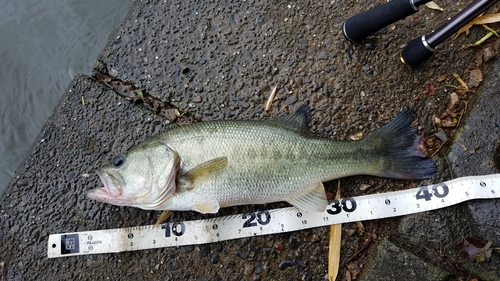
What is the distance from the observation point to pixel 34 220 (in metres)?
3.16

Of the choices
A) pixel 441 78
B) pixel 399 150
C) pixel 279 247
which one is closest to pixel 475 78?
pixel 441 78

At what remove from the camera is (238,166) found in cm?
264

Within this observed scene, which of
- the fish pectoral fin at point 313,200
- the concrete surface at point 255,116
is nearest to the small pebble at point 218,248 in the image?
the concrete surface at point 255,116

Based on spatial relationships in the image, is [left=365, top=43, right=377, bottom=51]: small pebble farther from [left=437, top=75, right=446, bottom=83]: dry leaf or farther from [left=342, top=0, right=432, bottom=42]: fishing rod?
[left=437, top=75, right=446, bottom=83]: dry leaf

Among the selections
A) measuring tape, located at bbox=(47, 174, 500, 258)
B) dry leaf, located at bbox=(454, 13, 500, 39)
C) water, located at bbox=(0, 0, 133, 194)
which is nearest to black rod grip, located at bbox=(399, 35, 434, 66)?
dry leaf, located at bbox=(454, 13, 500, 39)

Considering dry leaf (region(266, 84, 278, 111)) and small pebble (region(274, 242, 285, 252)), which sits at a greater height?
dry leaf (region(266, 84, 278, 111))

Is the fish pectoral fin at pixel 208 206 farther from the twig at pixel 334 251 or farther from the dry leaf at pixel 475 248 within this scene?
the dry leaf at pixel 475 248

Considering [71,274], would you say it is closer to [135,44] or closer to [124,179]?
[124,179]

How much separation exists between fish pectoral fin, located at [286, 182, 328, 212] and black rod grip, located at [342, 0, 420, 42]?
133 centimetres

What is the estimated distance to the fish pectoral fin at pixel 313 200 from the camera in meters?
2.79

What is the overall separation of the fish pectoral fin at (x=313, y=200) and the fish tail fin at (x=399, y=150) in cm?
47

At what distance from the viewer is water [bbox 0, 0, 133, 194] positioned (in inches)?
142

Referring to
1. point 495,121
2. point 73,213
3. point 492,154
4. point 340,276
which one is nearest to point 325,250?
point 340,276

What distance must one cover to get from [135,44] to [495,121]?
315cm
